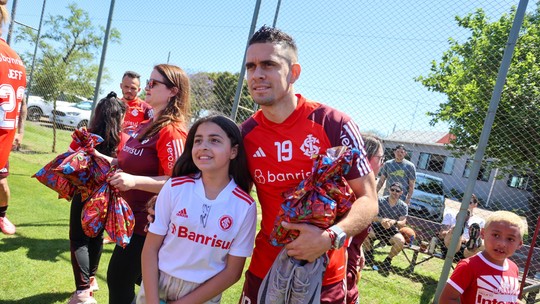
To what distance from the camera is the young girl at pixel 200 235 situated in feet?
5.99

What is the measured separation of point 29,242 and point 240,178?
3.62 meters

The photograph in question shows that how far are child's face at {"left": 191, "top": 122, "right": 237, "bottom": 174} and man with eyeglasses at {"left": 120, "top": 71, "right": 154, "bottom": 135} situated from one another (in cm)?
338

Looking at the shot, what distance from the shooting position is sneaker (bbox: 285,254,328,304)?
60.7 inches

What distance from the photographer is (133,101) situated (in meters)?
5.34

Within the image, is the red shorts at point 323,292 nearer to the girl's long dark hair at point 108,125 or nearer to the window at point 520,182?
the girl's long dark hair at point 108,125

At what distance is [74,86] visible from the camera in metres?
11.2

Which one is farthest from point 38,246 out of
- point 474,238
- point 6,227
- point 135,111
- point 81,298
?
point 474,238

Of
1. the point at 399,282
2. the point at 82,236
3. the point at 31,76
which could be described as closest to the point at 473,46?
the point at 399,282

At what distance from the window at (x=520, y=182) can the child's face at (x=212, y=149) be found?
4.58 m

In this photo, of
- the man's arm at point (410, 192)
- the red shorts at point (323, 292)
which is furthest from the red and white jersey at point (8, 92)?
the man's arm at point (410, 192)

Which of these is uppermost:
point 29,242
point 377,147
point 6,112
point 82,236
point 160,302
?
point 377,147

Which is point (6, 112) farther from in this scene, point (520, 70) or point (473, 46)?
point (520, 70)

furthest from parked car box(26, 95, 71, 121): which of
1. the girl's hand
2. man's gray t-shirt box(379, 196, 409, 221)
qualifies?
the girl's hand

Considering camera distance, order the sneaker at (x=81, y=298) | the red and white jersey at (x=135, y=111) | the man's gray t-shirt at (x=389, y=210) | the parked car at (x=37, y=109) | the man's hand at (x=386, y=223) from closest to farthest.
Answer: the sneaker at (x=81, y=298) < the red and white jersey at (x=135, y=111) < the man's hand at (x=386, y=223) < the man's gray t-shirt at (x=389, y=210) < the parked car at (x=37, y=109)
